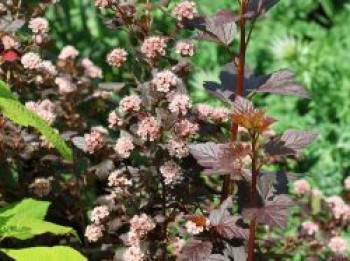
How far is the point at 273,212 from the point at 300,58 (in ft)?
8.33

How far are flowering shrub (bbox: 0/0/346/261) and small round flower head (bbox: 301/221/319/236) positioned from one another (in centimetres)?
45

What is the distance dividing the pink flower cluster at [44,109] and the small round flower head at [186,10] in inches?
22.6

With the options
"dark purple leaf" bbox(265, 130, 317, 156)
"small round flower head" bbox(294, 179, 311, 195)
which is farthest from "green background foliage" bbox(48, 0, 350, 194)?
"dark purple leaf" bbox(265, 130, 317, 156)

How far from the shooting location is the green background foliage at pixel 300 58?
3.78 metres

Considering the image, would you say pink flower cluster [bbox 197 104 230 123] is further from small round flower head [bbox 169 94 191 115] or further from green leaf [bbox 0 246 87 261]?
green leaf [bbox 0 246 87 261]

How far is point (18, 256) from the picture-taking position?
183 cm

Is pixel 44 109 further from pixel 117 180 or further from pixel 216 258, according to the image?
pixel 216 258

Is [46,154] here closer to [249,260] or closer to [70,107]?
[70,107]

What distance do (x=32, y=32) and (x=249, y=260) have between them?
3.72 ft

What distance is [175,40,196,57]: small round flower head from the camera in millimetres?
2182

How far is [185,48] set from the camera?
2.18 m

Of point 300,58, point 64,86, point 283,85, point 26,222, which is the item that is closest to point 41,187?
point 64,86

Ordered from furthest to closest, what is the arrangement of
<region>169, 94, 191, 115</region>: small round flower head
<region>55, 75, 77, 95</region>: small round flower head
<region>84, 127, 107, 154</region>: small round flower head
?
<region>55, 75, 77, 95</region>: small round flower head < <region>84, 127, 107, 154</region>: small round flower head < <region>169, 94, 191, 115</region>: small round flower head

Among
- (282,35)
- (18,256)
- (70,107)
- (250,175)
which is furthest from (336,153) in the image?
(18,256)
